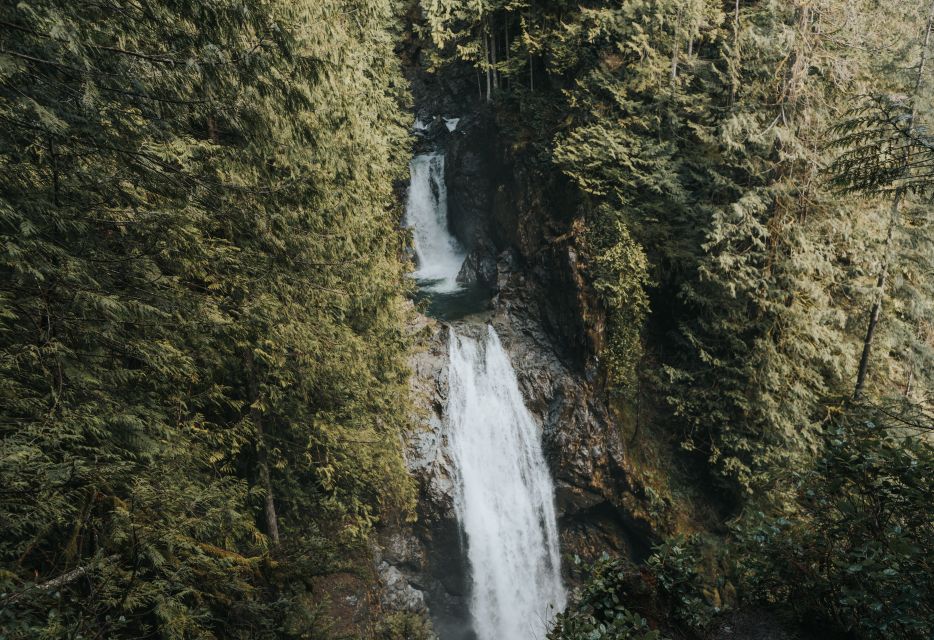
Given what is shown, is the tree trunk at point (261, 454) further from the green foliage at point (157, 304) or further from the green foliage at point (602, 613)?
the green foliage at point (602, 613)

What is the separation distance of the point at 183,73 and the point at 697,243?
468 inches

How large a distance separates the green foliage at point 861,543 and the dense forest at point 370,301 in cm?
3

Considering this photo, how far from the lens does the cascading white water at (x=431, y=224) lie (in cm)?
1870

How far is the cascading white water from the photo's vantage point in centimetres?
1870

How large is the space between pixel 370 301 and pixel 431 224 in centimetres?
1265

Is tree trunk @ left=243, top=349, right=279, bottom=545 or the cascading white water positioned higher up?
the cascading white water

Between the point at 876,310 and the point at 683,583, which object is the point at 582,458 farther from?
the point at 683,583

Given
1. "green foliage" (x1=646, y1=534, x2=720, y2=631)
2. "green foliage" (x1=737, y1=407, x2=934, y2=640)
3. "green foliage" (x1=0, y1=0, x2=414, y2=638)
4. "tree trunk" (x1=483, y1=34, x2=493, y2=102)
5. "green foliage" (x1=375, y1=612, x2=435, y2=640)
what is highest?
"tree trunk" (x1=483, y1=34, x2=493, y2=102)

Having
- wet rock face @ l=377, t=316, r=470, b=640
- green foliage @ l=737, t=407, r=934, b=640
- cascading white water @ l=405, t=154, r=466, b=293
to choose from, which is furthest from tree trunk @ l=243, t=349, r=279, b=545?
cascading white water @ l=405, t=154, r=466, b=293

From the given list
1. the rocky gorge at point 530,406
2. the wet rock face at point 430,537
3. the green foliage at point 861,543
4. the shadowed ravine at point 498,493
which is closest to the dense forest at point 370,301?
the green foliage at point 861,543

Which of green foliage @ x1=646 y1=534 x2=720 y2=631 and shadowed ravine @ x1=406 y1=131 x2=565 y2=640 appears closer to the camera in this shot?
green foliage @ x1=646 y1=534 x2=720 y2=631

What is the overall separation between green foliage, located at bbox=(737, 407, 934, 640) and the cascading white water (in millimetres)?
15009

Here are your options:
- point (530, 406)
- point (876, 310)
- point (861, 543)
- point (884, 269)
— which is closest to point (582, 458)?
point (530, 406)

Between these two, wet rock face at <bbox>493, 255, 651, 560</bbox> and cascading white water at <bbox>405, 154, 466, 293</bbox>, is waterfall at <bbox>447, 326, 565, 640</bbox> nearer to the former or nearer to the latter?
wet rock face at <bbox>493, 255, 651, 560</bbox>
